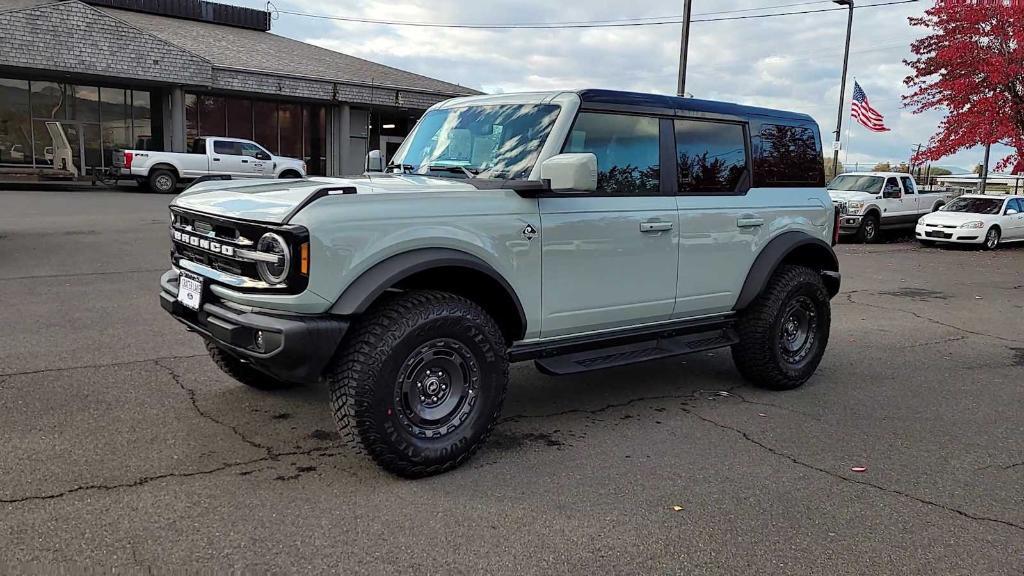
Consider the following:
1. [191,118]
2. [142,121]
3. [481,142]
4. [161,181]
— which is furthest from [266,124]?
[481,142]

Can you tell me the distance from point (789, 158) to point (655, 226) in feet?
5.72

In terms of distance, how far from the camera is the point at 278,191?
393 centimetres

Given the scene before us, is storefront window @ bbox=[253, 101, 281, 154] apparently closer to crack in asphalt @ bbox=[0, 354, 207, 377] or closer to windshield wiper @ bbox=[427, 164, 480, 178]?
crack in asphalt @ bbox=[0, 354, 207, 377]

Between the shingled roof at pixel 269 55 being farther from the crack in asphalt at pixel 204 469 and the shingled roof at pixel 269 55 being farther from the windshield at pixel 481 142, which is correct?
the crack in asphalt at pixel 204 469

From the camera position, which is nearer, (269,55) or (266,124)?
(269,55)

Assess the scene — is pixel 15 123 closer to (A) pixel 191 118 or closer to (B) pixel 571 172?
(A) pixel 191 118

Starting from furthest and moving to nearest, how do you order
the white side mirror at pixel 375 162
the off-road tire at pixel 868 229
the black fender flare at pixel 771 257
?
the off-road tire at pixel 868 229
the white side mirror at pixel 375 162
the black fender flare at pixel 771 257

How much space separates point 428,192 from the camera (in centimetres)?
402

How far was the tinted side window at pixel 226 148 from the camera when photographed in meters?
25.2

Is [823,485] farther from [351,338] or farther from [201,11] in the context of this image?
[201,11]

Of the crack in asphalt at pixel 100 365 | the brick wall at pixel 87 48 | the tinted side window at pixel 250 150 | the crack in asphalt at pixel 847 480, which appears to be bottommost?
the crack in asphalt at pixel 847 480

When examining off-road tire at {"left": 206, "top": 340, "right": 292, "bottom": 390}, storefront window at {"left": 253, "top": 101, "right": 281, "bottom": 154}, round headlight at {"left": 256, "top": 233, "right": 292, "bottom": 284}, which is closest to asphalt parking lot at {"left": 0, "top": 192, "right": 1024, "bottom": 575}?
off-road tire at {"left": 206, "top": 340, "right": 292, "bottom": 390}

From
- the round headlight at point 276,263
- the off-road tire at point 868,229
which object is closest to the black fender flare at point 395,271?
the round headlight at point 276,263

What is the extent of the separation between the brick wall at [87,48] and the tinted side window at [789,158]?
84.7ft
